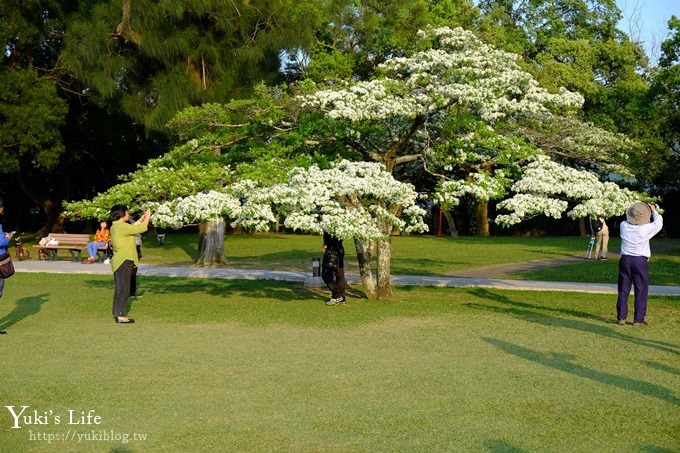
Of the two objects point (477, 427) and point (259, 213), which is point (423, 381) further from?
point (259, 213)

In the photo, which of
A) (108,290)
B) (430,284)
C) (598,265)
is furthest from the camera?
(598,265)

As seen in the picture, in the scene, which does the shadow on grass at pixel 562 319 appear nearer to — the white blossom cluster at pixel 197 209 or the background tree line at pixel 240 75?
the background tree line at pixel 240 75

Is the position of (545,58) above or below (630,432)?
above

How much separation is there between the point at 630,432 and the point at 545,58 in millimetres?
34336

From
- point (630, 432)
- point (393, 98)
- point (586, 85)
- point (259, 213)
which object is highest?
point (586, 85)

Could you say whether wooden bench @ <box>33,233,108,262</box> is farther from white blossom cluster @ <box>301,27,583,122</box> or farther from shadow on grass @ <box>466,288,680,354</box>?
shadow on grass @ <box>466,288,680,354</box>

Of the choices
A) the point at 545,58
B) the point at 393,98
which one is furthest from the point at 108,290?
the point at 545,58

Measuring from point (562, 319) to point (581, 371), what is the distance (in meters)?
4.31

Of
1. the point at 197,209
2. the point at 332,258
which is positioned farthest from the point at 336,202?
the point at 197,209

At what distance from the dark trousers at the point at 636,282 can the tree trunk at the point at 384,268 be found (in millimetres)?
4355

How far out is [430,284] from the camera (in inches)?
730

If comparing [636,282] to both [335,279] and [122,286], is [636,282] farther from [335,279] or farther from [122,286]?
[122,286]

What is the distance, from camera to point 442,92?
13836 millimetres

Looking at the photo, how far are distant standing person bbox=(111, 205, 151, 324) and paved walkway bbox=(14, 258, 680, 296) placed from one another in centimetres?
617
